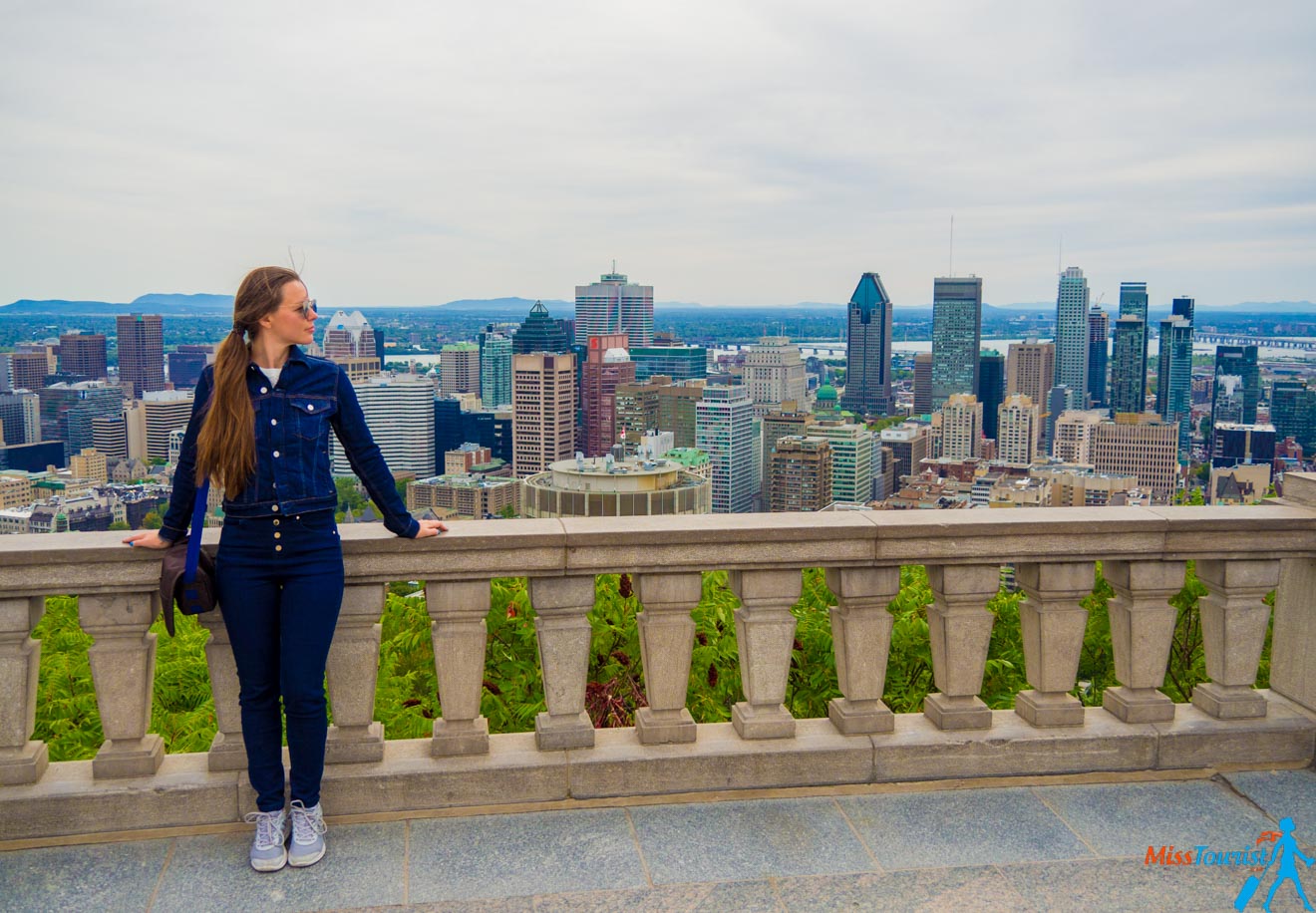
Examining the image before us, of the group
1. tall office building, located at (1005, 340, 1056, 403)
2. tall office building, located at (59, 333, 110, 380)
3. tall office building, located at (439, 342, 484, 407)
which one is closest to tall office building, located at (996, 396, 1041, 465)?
tall office building, located at (1005, 340, 1056, 403)

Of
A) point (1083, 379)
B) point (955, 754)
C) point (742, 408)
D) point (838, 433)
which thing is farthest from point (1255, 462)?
point (955, 754)

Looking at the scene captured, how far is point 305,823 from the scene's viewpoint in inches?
134

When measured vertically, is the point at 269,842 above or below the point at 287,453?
below

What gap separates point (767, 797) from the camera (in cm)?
385

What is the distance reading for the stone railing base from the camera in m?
3.56

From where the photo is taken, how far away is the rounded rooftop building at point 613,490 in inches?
2623

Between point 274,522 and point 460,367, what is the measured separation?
6530 inches

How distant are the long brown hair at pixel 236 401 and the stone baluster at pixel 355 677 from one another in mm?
562

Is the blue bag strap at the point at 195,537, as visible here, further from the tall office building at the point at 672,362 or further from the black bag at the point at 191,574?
the tall office building at the point at 672,362

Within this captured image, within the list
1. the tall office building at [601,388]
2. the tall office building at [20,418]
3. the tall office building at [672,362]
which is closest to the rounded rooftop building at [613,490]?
the tall office building at [601,388]

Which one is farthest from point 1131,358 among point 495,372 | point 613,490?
point 613,490

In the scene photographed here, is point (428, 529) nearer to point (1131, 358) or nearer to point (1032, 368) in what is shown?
point (1131, 358)

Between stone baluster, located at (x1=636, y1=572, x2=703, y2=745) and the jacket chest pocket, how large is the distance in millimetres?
1126

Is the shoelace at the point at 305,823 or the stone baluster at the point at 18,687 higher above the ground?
the stone baluster at the point at 18,687
